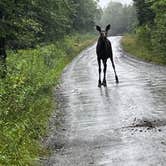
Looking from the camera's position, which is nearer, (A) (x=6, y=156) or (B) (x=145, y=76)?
(A) (x=6, y=156)

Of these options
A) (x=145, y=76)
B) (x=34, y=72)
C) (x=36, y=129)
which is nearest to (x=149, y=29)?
(x=145, y=76)

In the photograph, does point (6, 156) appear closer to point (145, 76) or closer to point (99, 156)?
point (99, 156)

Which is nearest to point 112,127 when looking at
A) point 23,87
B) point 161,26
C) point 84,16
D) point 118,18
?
point 23,87

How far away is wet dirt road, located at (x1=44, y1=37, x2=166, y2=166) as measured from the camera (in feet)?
27.7

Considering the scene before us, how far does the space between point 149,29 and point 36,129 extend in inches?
1142

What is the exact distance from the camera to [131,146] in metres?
8.96

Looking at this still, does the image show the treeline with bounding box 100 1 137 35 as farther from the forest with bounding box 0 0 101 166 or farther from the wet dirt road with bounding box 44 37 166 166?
the wet dirt road with bounding box 44 37 166 166

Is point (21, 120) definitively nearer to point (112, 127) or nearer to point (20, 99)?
point (20, 99)

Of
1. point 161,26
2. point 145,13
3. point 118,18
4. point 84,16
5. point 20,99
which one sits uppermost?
point 145,13

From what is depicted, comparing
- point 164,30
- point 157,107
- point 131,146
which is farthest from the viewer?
point 164,30

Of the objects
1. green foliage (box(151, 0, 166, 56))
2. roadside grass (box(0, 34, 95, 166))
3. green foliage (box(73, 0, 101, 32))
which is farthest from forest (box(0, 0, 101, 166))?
green foliage (box(73, 0, 101, 32))

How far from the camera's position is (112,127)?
11.0 metres

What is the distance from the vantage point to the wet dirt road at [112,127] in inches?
332

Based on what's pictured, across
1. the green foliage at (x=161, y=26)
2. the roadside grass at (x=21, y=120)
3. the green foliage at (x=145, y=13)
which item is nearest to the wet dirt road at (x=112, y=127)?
the roadside grass at (x=21, y=120)
